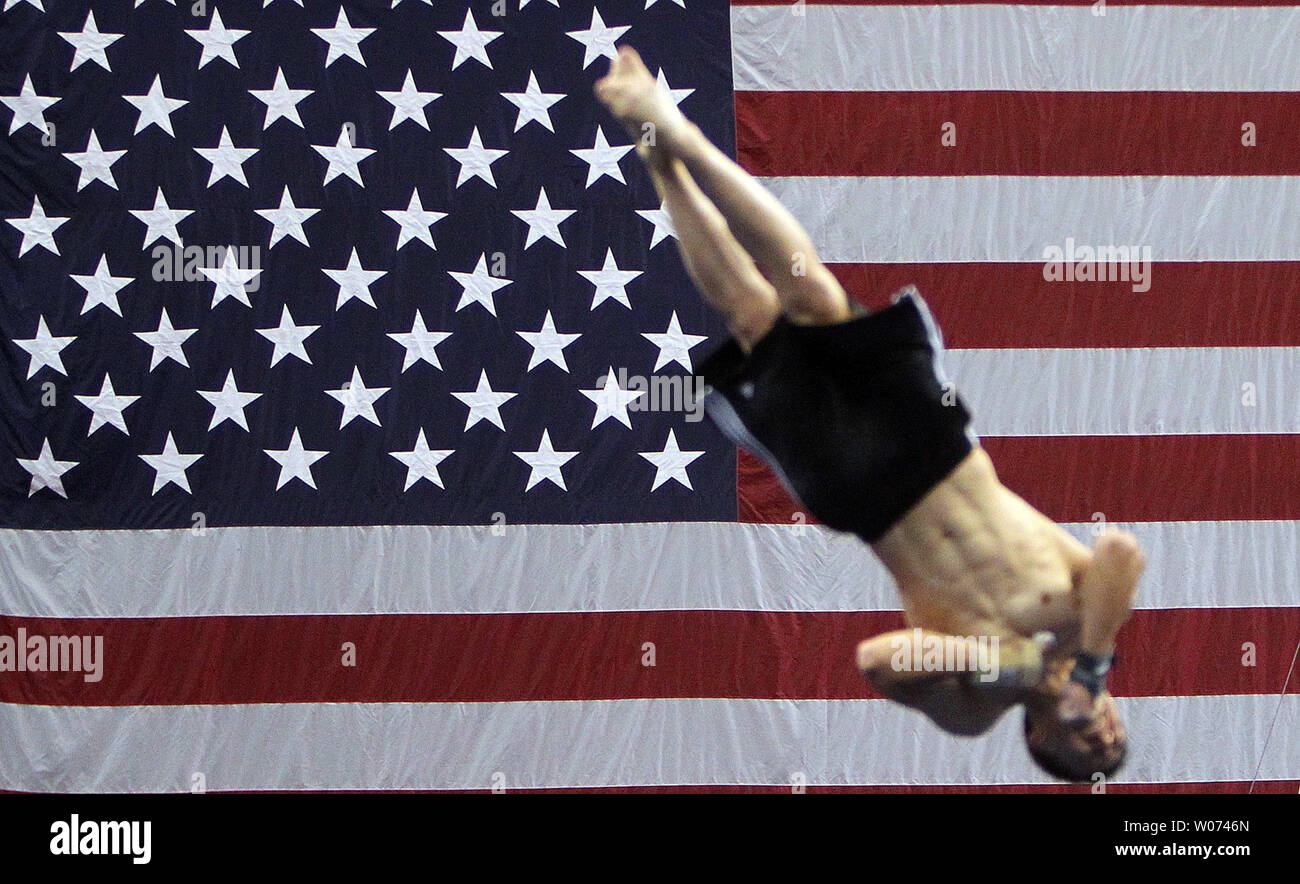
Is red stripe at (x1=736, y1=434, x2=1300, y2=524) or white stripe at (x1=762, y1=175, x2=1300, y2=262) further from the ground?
white stripe at (x1=762, y1=175, x2=1300, y2=262)

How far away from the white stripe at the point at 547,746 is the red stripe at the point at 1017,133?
2.16 m

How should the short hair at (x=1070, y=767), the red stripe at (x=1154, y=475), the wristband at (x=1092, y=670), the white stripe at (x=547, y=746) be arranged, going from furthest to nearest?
the red stripe at (x=1154, y=475), the white stripe at (x=547, y=746), the short hair at (x=1070, y=767), the wristband at (x=1092, y=670)

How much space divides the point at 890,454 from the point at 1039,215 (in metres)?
2.97

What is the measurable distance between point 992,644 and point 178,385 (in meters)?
3.66

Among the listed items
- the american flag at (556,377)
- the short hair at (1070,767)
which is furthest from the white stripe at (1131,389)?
the short hair at (1070,767)

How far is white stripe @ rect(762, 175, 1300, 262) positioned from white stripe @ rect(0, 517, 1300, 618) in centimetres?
118

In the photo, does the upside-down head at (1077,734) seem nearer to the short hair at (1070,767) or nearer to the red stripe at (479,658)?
the short hair at (1070,767)

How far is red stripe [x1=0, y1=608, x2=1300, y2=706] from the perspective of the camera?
18.0ft

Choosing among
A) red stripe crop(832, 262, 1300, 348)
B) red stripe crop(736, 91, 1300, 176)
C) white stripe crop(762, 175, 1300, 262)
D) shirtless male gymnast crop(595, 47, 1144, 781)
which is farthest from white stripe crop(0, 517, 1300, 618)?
shirtless male gymnast crop(595, 47, 1144, 781)

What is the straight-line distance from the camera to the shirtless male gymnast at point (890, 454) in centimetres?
305

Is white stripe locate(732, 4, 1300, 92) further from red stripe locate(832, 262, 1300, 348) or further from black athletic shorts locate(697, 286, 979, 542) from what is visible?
black athletic shorts locate(697, 286, 979, 542)

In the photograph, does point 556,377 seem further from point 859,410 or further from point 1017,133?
point 859,410

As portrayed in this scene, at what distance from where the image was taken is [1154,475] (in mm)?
5648

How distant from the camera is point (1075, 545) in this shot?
326cm
